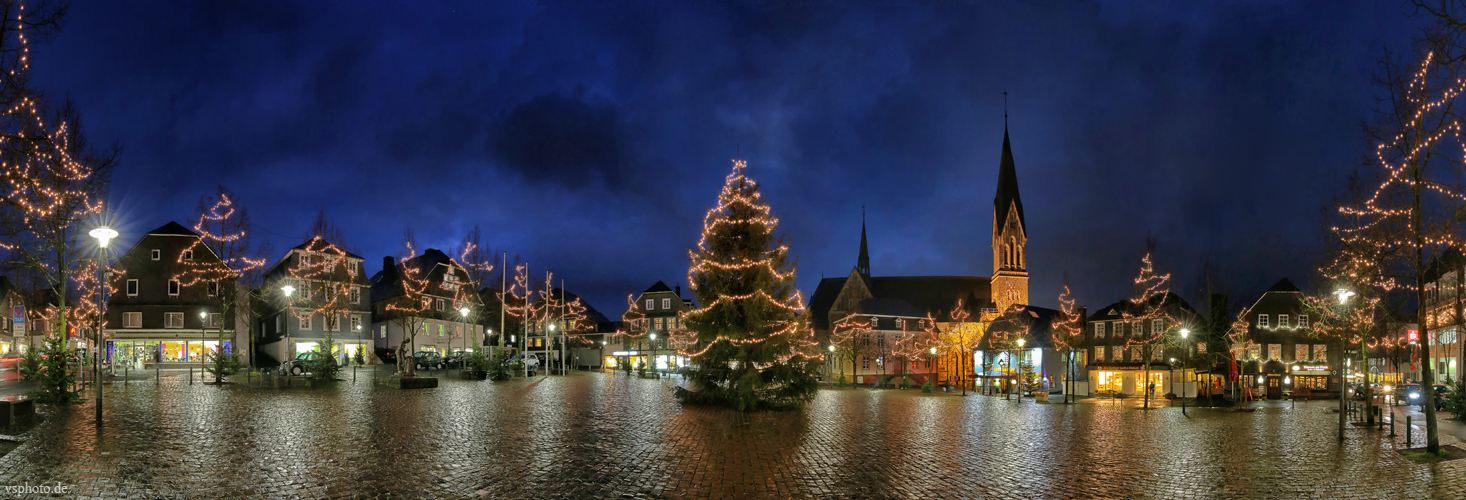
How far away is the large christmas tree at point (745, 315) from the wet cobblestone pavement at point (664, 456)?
2.42 metres

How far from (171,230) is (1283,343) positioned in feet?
282

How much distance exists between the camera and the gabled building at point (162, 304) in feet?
204

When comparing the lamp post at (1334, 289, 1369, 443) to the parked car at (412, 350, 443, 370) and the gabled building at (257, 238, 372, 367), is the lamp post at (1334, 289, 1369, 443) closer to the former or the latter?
the parked car at (412, 350, 443, 370)

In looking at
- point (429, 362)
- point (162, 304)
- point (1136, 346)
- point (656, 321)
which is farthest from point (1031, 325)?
point (162, 304)

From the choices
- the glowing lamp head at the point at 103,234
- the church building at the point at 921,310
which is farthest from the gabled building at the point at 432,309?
the glowing lamp head at the point at 103,234

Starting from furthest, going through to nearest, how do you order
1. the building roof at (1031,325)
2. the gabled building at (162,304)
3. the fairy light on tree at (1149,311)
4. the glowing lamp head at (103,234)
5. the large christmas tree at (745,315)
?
the building roof at (1031,325) < the gabled building at (162,304) < the fairy light on tree at (1149,311) < the large christmas tree at (745,315) < the glowing lamp head at (103,234)

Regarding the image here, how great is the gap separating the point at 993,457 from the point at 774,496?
20.5 ft

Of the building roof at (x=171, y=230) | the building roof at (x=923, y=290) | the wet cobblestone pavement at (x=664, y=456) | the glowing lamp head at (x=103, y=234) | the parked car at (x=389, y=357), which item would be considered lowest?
the parked car at (x=389, y=357)

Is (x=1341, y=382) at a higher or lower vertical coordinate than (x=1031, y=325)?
higher

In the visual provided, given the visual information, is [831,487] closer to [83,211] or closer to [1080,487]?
[1080,487]

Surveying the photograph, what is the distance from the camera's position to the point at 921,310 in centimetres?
10638

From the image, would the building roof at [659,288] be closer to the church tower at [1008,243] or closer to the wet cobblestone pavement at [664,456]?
the church tower at [1008,243]

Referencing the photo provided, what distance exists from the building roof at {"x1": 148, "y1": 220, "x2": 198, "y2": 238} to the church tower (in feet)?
281

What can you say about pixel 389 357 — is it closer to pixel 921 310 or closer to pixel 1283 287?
pixel 921 310
